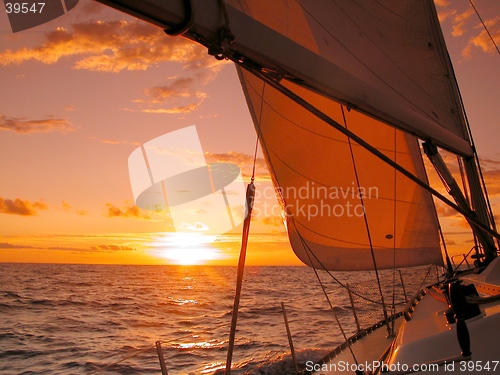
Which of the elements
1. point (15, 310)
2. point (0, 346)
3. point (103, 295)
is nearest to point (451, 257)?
point (0, 346)

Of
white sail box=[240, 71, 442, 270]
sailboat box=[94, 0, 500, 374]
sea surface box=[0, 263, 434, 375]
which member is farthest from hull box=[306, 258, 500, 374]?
white sail box=[240, 71, 442, 270]

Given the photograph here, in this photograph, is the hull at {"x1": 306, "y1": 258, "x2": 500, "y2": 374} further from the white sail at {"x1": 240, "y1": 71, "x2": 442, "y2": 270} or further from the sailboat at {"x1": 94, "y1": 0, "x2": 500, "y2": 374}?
the white sail at {"x1": 240, "y1": 71, "x2": 442, "y2": 270}

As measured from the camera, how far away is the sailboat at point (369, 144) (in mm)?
2672

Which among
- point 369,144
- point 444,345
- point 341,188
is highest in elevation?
point 369,144

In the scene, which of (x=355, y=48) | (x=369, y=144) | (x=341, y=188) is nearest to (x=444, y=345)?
(x=369, y=144)

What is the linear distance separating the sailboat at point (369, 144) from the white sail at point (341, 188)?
0.06ft

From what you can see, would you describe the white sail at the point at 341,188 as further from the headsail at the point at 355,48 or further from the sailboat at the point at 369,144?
the headsail at the point at 355,48

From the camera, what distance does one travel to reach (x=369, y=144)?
5168 mm

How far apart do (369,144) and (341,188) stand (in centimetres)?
186

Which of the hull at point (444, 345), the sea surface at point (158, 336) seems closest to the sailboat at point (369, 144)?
the hull at point (444, 345)

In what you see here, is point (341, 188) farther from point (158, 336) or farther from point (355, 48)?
point (158, 336)

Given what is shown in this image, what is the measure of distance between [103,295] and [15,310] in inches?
369

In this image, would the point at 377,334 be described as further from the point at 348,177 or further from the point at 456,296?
the point at 456,296

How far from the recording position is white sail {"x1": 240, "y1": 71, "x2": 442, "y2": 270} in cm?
641
